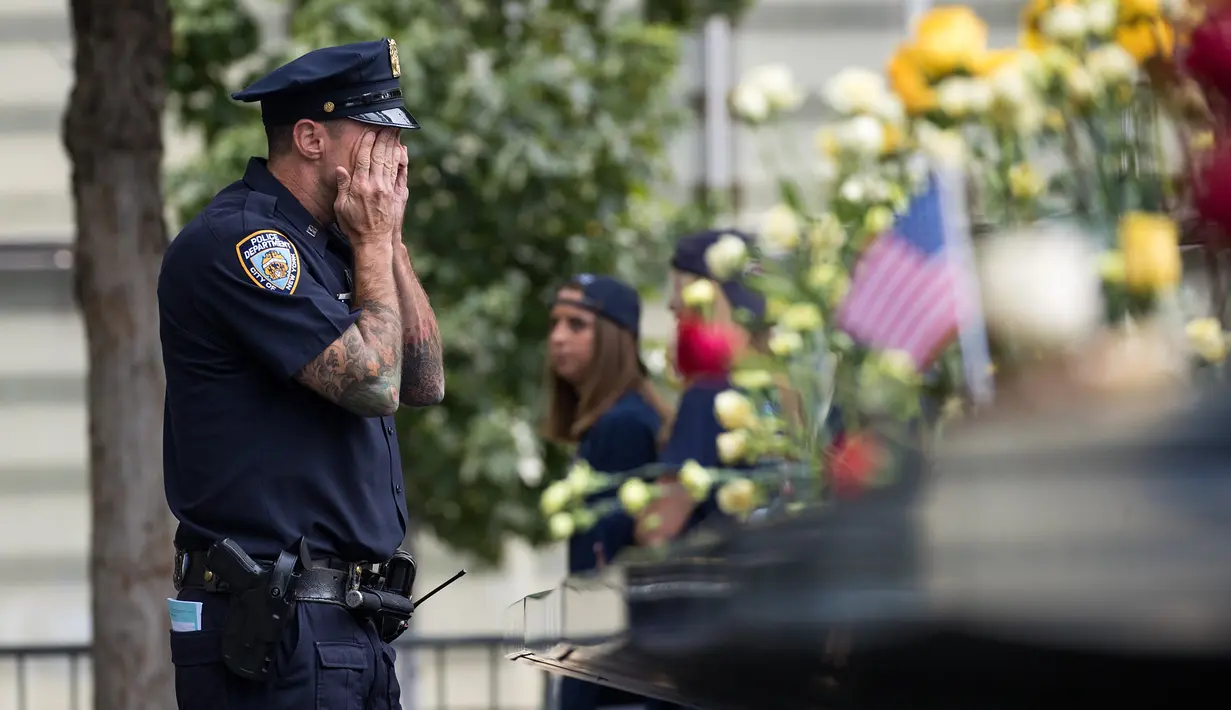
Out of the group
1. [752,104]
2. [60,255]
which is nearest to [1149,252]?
[752,104]

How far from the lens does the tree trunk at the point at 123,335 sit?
5.51 meters

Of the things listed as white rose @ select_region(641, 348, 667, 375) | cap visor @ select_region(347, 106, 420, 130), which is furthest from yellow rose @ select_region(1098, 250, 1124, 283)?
white rose @ select_region(641, 348, 667, 375)

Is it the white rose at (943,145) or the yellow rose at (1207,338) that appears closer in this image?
the yellow rose at (1207,338)

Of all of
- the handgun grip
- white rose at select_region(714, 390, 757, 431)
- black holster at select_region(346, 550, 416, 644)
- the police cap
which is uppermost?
the police cap

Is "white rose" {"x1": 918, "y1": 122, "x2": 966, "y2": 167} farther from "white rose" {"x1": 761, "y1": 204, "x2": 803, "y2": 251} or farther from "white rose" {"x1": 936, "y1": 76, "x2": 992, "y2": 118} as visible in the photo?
"white rose" {"x1": 761, "y1": 204, "x2": 803, "y2": 251}

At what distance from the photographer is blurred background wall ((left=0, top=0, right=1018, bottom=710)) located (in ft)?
35.1

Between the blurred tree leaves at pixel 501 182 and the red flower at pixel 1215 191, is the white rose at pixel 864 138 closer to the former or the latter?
the red flower at pixel 1215 191

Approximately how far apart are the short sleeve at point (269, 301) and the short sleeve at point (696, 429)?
1933mm

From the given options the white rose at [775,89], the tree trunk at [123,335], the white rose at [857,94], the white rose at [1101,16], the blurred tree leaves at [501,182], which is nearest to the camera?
the white rose at [1101,16]

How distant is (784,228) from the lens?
3.57 m

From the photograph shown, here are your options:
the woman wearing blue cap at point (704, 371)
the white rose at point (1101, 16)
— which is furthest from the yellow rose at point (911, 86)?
the woman wearing blue cap at point (704, 371)

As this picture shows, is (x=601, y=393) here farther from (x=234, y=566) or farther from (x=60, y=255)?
(x=60, y=255)

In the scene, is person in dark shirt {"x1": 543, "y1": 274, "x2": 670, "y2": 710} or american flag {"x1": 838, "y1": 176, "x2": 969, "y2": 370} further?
person in dark shirt {"x1": 543, "y1": 274, "x2": 670, "y2": 710}

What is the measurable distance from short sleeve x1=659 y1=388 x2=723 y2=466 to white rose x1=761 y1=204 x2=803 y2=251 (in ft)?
4.02
